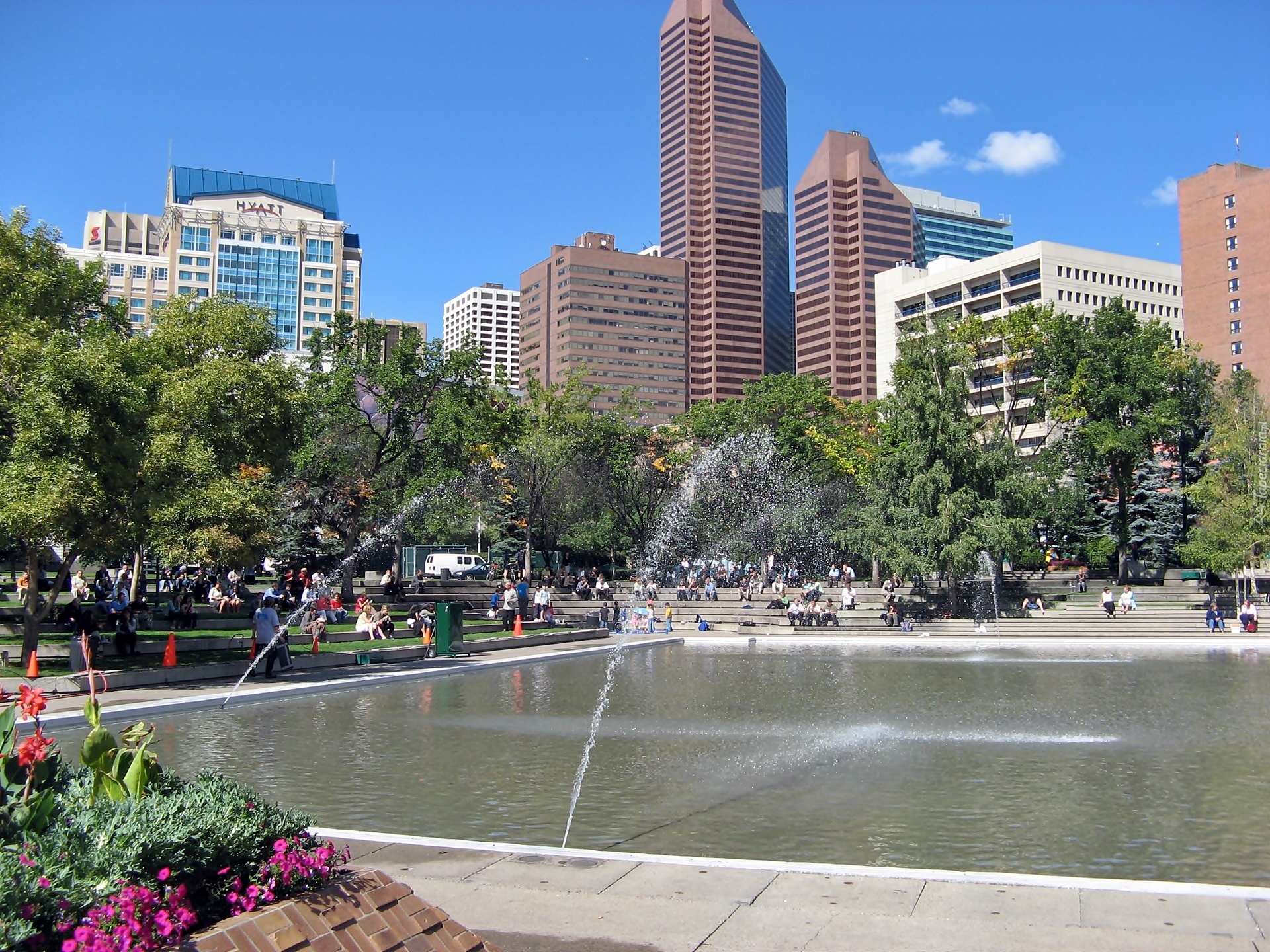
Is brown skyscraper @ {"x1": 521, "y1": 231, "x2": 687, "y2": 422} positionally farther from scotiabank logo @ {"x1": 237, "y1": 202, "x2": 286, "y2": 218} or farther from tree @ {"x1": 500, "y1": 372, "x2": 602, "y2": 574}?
tree @ {"x1": 500, "y1": 372, "x2": 602, "y2": 574}

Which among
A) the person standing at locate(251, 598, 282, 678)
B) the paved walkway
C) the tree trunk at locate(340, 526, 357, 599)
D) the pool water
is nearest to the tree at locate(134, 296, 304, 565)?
the person standing at locate(251, 598, 282, 678)

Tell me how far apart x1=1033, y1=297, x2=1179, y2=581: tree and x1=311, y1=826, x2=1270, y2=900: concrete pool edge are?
49.4 m

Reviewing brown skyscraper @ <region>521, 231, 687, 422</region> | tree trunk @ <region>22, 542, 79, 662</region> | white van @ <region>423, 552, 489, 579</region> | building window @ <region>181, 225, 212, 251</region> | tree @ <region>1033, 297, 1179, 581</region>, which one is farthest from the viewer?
brown skyscraper @ <region>521, 231, 687, 422</region>

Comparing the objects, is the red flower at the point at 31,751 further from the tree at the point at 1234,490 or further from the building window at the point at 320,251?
the building window at the point at 320,251

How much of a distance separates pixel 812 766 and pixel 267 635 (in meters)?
13.8

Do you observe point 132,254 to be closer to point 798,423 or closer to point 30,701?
point 798,423

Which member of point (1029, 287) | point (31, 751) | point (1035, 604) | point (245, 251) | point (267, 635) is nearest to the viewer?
point (31, 751)

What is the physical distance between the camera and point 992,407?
371 feet

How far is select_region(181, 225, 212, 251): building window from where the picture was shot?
158m

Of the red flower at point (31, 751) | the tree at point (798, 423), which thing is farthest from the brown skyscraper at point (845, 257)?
the red flower at point (31, 751)

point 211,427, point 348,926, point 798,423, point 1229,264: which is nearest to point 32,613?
point 211,427

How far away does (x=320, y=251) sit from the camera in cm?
16850

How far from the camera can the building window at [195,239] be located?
519ft

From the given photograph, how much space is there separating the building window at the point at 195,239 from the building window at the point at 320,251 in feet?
51.2
